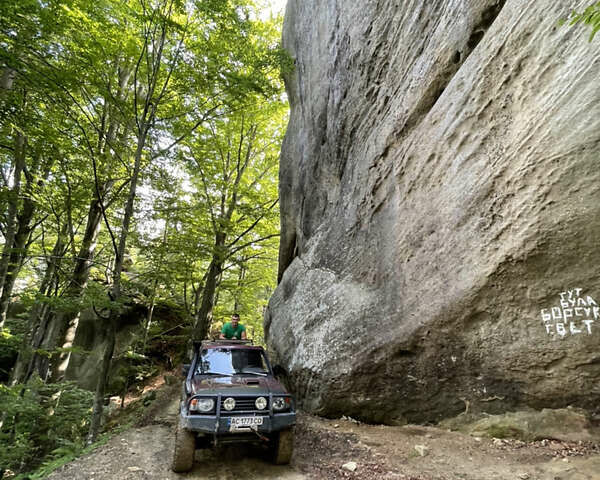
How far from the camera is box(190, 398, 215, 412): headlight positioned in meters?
4.60

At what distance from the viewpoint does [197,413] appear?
4.59 metres

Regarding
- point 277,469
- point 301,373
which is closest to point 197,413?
point 277,469

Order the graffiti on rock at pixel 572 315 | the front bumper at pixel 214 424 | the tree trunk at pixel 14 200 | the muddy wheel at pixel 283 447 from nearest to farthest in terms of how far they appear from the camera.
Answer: the graffiti on rock at pixel 572 315
the front bumper at pixel 214 424
the muddy wheel at pixel 283 447
the tree trunk at pixel 14 200

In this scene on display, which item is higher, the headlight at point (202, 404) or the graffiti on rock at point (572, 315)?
the graffiti on rock at point (572, 315)

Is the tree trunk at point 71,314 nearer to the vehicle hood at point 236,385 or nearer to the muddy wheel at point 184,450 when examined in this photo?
the vehicle hood at point 236,385

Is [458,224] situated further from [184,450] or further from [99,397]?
[99,397]

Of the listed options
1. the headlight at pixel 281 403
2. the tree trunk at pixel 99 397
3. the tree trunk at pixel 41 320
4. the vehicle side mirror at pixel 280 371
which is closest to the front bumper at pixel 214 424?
the headlight at pixel 281 403

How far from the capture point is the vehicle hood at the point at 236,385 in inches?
191

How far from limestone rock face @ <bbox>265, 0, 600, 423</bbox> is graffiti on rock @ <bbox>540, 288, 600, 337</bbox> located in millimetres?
19

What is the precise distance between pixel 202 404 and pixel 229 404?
1.27 feet

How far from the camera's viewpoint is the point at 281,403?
4969 millimetres

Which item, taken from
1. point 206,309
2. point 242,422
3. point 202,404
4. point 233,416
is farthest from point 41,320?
point 242,422

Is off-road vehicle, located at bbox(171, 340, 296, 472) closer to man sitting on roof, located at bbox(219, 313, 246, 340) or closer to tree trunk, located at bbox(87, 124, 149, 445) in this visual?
man sitting on roof, located at bbox(219, 313, 246, 340)

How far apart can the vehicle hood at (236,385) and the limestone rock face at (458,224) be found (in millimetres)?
1961
